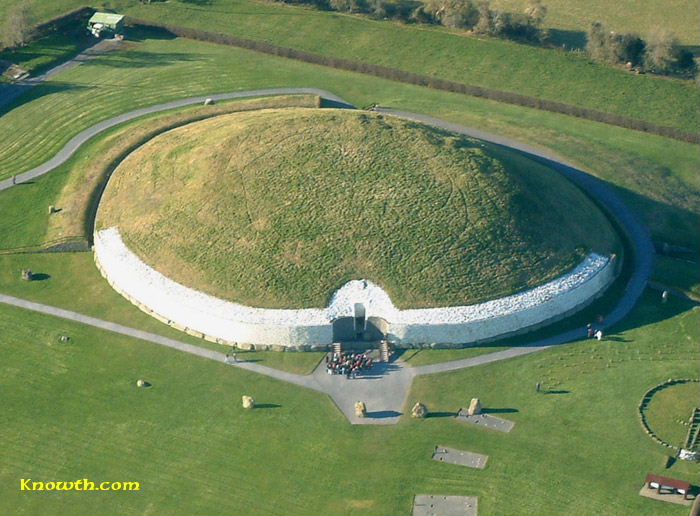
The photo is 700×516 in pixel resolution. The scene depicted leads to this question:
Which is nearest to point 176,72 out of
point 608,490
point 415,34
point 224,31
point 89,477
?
point 224,31

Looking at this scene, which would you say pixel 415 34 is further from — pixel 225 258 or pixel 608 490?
pixel 608 490

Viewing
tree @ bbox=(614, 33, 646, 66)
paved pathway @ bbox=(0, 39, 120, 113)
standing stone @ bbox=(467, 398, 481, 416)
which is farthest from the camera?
tree @ bbox=(614, 33, 646, 66)

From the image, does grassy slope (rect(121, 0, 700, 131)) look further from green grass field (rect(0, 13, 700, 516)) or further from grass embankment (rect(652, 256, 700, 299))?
grass embankment (rect(652, 256, 700, 299))

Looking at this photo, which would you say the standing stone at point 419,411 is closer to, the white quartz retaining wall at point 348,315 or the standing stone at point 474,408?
the standing stone at point 474,408

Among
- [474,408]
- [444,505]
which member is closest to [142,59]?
[474,408]

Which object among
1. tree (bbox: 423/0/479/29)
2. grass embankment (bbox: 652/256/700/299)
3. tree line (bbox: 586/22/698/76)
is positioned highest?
tree (bbox: 423/0/479/29)

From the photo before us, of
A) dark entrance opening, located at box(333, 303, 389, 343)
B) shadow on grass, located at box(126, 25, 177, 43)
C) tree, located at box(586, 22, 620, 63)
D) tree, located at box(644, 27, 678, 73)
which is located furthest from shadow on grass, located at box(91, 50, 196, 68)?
dark entrance opening, located at box(333, 303, 389, 343)

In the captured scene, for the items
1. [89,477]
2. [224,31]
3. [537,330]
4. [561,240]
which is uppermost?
[224,31]
